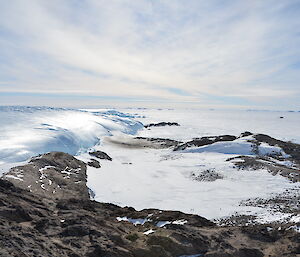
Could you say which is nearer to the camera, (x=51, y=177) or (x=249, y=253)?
(x=249, y=253)

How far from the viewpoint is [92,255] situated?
751 centimetres

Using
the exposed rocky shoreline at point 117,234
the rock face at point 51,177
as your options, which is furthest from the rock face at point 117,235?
the rock face at point 51,177

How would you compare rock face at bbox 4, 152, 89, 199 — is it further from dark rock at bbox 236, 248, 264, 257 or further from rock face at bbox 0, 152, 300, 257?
dark rock at bbox 236, 248, 264, 257

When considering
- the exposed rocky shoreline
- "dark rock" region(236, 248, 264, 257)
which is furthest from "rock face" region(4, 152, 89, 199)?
"dark rock" region(236, 248, 264, 257)

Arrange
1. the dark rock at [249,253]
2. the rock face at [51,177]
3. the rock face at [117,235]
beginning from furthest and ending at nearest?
the rock face at [51,177] < the dark rock at [249,253] < the rock face at [117,235]

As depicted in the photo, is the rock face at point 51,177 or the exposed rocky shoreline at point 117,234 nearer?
the exposed rocky shoreline at point 117,234

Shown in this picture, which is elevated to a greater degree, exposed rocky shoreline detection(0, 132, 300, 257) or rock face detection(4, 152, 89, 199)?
exposed rocky shoreline detection(0, 132, 300, 257)

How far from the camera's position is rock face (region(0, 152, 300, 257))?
7570 mm

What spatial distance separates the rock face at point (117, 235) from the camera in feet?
24.8

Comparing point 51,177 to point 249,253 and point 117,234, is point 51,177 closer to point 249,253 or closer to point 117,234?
point 117,234

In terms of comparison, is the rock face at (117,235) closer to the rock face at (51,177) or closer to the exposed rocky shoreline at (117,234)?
the exposed rocky shoreline at (117,234)

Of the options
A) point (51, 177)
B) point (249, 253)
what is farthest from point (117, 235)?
point (51, 177)

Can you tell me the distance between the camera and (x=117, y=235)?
891 centimetres

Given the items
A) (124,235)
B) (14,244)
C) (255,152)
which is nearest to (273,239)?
(124,235)
